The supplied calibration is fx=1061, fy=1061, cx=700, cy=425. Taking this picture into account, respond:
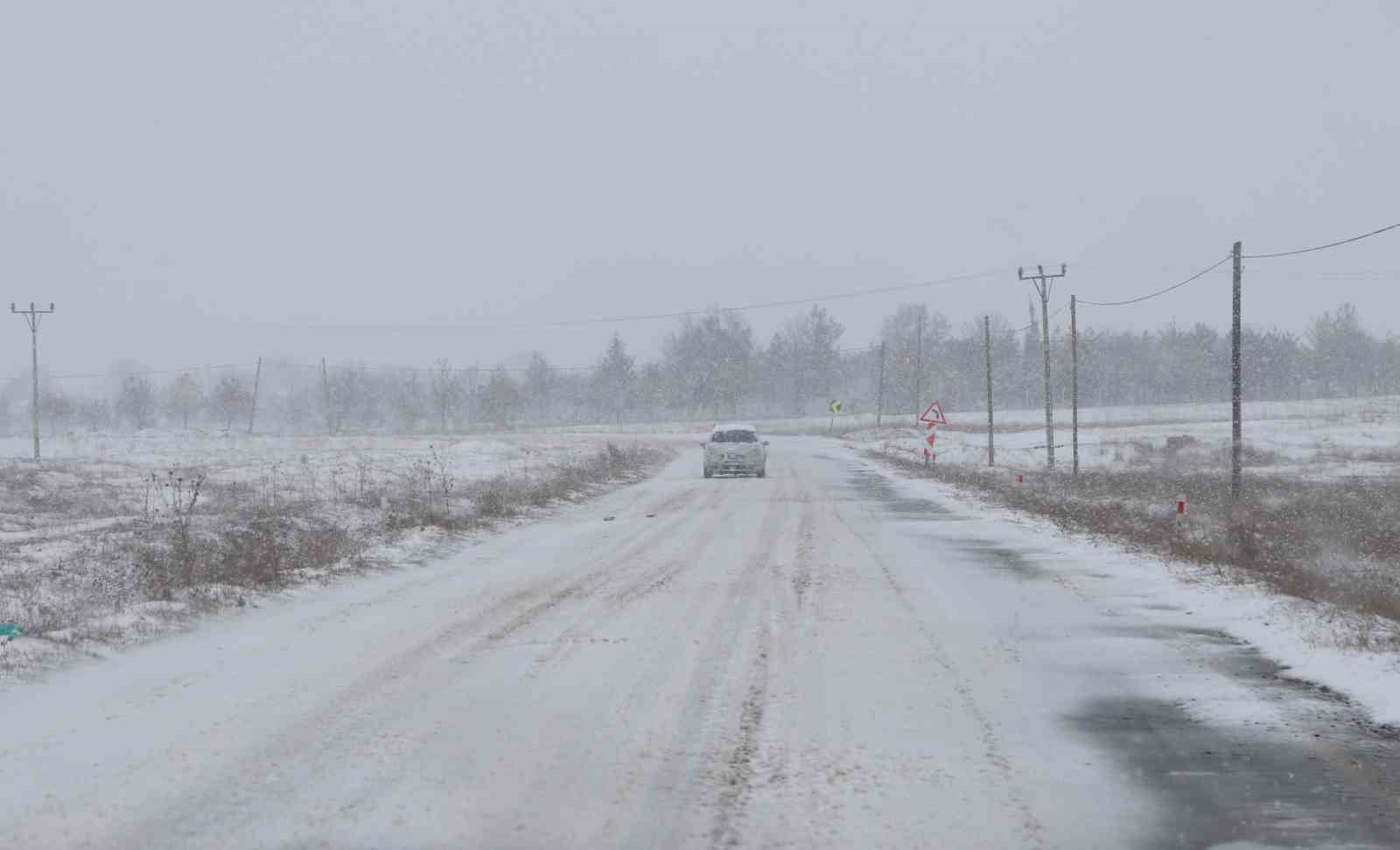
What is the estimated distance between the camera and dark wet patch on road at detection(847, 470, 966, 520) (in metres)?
20.4

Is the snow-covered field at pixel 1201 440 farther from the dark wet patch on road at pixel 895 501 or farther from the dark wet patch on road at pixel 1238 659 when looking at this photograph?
the dark wet patch on road at pixel 1238 659

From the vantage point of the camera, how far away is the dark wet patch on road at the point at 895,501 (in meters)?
20.4

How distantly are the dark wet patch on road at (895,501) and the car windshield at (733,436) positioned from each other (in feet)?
11.5

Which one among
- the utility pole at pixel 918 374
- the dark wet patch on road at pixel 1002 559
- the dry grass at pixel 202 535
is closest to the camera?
the dry grass at pixel 202 535

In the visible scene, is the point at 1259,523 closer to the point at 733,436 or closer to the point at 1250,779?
the point at 1250,779

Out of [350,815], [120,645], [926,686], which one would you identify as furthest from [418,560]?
[350,815]

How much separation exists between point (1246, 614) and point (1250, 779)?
5.12 m

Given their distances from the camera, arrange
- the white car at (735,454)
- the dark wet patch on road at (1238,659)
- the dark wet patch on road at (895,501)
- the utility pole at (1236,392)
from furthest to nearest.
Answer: the white car at (735,454)
the dark wet patch on road at (895,501)
the utility pole at (1236,392)
the dark wet patch on road at (1238,659)

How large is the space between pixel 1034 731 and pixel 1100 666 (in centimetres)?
202

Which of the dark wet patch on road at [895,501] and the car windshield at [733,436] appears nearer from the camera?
the dark wet patch on road at [895,501]

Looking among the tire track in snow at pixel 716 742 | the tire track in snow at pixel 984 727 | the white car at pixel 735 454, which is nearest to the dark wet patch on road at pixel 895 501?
the white car at pixel 735 454

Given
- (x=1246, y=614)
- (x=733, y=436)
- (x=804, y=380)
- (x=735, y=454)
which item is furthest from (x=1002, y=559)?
(x=804, y=380)

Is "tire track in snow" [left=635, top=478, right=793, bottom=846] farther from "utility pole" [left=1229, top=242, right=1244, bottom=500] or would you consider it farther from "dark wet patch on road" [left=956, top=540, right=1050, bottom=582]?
"utility pole" [left=1229, top=242, right=1244, bottom=500]

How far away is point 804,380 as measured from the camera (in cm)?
13500
